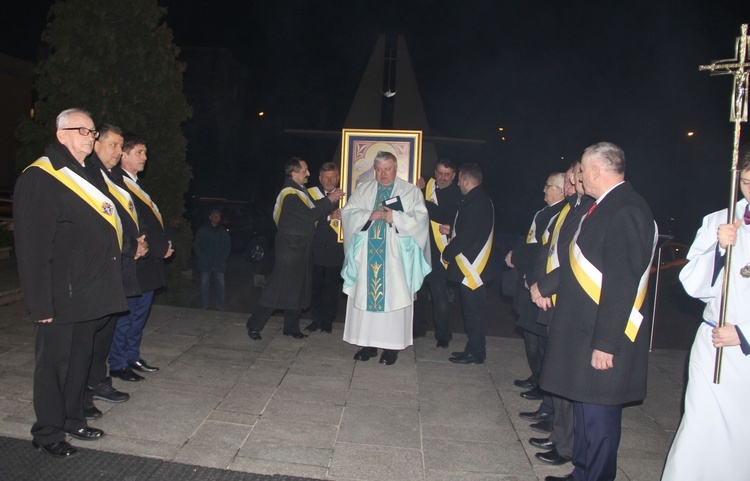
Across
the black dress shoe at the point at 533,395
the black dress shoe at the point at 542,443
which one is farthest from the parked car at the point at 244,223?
the black dress shoe at the point at 542,443

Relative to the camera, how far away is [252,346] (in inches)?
240

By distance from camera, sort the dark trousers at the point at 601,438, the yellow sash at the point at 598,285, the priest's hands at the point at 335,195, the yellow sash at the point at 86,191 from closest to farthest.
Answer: the yellow sash at the point at 598,285
the dark trousers at the point at 601,438
the yellow sash at the point at 86,191
the priest's hands at the point at 335,195

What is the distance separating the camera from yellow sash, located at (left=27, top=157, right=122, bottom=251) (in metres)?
3.46

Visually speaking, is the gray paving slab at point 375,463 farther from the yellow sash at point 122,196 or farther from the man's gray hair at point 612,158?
the yellow sash at point 122,196

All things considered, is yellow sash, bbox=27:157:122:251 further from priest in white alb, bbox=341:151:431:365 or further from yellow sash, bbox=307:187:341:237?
yellow sash, bbox=307:187:341:237

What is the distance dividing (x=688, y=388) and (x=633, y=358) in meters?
0.29

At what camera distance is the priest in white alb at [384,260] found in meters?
5.80

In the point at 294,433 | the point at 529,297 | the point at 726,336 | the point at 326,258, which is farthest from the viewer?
the point at 326,258

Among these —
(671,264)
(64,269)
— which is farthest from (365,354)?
(671,264)

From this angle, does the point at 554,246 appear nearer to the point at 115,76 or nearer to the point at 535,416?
the point at 535,416

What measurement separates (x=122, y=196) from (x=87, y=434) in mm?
1569

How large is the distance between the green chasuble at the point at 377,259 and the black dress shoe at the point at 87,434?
8.73ft

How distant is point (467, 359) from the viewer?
19.5ft

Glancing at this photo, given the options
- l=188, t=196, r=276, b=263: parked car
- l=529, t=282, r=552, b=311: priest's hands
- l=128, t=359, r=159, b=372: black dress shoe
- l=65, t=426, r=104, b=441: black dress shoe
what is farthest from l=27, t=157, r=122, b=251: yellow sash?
l=188, t=196, r=276, b=263: parked car
